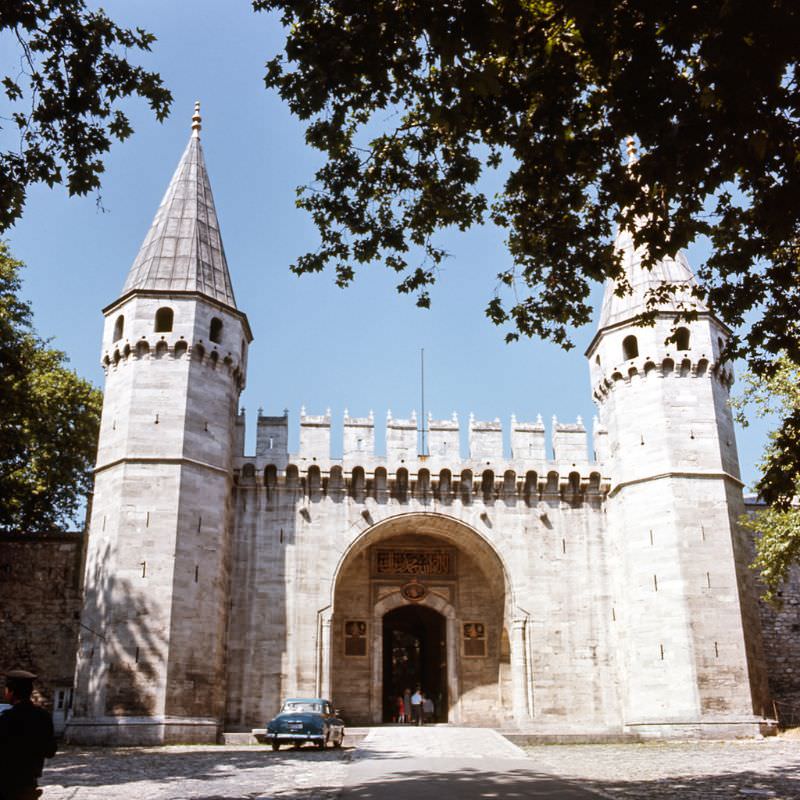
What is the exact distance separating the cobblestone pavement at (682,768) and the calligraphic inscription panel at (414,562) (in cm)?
799

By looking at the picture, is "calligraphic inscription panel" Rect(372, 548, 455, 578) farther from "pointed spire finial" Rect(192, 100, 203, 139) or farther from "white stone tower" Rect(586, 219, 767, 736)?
"pointed spire finial" Rect(192, 100, 203, 139)

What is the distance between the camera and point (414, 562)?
27.0 meters

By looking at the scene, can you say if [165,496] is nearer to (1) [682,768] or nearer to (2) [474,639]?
(2) [474,639]

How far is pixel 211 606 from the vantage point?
22.0 meters

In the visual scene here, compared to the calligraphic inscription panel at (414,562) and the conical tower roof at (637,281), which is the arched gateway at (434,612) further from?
the conical tower roof at (637,281)

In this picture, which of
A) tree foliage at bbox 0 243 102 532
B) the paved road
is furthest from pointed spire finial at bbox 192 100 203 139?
the paved road

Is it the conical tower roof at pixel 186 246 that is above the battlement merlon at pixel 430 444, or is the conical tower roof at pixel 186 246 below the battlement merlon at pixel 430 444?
above

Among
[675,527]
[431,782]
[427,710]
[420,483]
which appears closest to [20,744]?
[431,782]

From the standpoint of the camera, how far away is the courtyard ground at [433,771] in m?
10.8

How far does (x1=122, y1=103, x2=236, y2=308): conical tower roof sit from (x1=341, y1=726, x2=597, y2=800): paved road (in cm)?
1288

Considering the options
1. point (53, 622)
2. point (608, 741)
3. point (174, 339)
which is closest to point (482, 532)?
point (608, 741)

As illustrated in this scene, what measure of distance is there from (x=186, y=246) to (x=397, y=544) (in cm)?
1089

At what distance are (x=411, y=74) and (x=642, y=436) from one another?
56.8ft

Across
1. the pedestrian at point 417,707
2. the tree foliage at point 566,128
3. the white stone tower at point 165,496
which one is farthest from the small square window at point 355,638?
the tree foliage at point 566,128
